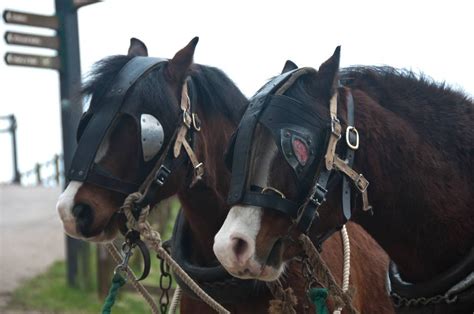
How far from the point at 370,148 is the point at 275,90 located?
40 centimetres

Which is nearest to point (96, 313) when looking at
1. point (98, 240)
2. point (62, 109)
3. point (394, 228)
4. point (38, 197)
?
point (62, 109)

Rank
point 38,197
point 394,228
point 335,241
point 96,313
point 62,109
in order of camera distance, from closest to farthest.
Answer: point 394,228, point 335,241, point 96,313, point 62,109, point 38,197

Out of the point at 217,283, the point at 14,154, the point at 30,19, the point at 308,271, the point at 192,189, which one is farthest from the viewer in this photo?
the point at 14,154

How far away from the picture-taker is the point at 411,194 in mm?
2924

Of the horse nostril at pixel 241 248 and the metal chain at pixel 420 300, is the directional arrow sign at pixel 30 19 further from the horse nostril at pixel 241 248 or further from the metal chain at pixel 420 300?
the horse nostril at pixel 241 248

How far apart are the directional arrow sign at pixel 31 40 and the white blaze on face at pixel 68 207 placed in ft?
15.7

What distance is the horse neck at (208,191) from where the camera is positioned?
360 cm

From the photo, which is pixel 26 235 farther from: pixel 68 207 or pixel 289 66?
pixel 289 66

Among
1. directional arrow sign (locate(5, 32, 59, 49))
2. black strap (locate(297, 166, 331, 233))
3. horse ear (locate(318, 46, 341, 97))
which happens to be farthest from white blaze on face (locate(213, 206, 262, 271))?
directional arrow sign (locate(5, 32, 59, 49))

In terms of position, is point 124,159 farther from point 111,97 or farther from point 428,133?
point 428,133

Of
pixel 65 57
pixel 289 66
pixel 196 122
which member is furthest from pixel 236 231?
pixel 65 57

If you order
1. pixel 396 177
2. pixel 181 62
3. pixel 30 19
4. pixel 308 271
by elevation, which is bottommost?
pixel 308 271

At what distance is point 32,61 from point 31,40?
21 cm

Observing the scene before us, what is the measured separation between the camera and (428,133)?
302cm
